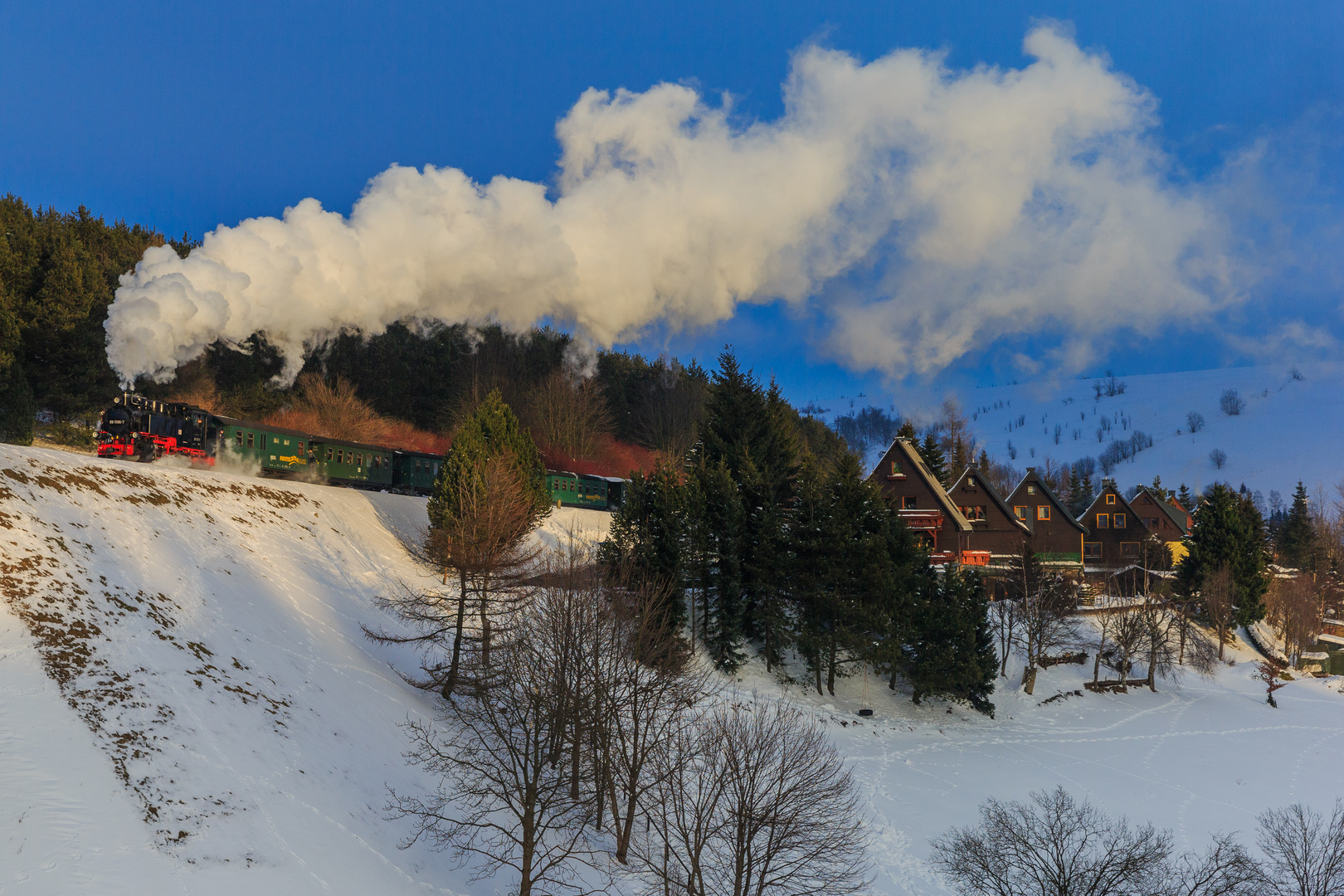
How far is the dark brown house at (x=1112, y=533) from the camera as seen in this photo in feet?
226

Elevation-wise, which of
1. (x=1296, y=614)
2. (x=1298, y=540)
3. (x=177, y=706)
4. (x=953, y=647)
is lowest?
(x=177, y=706)

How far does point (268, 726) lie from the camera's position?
65.5 ft

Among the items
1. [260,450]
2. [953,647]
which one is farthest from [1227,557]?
[260,450]

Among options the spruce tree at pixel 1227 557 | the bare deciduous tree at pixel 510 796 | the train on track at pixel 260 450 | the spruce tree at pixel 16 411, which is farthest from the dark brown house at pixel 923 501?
the spruce tree at pixel 16 411

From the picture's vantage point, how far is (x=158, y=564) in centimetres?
2445

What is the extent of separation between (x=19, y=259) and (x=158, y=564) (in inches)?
1397

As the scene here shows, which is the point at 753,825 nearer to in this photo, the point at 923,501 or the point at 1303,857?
the point at 1303,857

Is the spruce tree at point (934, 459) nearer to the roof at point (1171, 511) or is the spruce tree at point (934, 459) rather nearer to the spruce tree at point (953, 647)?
the roof at point (1171, 511)

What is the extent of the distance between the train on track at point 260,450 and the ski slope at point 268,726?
3.69 m

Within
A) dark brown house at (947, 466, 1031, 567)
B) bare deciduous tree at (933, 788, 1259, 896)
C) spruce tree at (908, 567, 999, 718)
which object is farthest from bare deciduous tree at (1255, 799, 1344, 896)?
dark brown house at (947, 466, 1031, 567)

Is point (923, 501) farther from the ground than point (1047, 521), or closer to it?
farther from the ground

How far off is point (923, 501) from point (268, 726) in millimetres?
43136

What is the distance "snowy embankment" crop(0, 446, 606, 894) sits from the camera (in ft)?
47.8

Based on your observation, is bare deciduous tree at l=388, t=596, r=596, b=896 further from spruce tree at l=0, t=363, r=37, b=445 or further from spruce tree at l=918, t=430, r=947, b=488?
spruce tree at l=918, t=430, r=947, b=488
